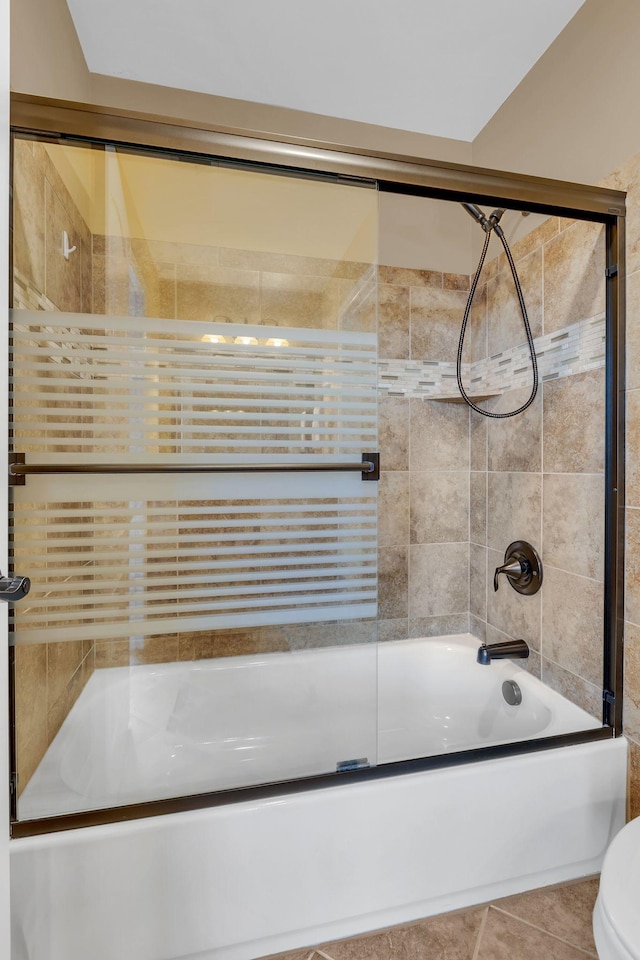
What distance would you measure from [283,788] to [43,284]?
4.21 feet

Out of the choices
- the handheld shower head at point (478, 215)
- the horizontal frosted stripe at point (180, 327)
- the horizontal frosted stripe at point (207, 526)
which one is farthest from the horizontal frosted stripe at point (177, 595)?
the handheld shower head at point (478, 215)

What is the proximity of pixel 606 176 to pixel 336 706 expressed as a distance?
174 centimetres

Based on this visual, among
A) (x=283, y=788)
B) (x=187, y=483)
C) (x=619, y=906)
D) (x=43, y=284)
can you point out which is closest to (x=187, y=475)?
(x=187, y=483)

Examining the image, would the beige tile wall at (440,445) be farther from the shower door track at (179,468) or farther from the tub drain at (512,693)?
the shower door track at (179,468)

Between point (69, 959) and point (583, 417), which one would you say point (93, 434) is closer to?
point (69, 959)

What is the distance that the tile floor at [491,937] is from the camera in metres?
1.13

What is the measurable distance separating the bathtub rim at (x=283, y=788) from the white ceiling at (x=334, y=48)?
220 centimetres

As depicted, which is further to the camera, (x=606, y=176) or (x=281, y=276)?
(x=606, y=176)

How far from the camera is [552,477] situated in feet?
5.50

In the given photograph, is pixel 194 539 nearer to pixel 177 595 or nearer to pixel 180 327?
pixel 177 595

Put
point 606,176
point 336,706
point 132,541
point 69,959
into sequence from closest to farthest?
point 69,959 → point 132,541 → point 336,706 → point 606,176

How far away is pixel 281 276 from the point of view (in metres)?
1.19

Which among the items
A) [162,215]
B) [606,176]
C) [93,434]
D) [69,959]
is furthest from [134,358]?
[606,176]

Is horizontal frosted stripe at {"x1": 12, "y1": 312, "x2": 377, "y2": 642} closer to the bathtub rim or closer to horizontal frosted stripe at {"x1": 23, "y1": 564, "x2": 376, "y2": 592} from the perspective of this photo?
horizontal frosted stripe at {"x1": 23, "y1": 564, "x2": 376, "y2": 592}
